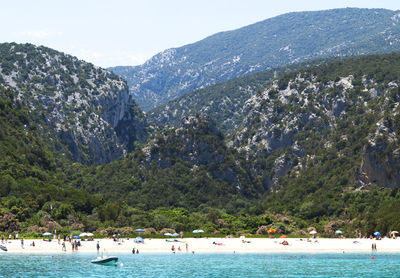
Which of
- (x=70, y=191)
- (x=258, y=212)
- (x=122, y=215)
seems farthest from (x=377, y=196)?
(x=70, y=191)

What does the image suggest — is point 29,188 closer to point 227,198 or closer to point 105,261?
point 227,198

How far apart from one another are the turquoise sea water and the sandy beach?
8.80m

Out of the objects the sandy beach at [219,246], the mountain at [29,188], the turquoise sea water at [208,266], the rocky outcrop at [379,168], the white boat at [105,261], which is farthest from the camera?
the rocky outcrop at [379,168]

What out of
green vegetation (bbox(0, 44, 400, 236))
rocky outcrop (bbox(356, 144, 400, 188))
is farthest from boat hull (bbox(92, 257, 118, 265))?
rocky outcrop (bbox(356, 144, 400, 188))

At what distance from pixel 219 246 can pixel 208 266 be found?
33.3m

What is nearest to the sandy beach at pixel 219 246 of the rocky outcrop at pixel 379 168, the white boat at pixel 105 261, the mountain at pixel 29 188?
the mountain at pixel 29 188

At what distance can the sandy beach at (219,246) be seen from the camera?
105062mm

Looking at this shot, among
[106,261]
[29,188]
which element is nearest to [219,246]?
[106,261]

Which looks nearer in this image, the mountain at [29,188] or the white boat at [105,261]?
the white boat at [105,261]

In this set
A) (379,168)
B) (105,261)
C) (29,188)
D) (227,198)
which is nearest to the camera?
(105,261)

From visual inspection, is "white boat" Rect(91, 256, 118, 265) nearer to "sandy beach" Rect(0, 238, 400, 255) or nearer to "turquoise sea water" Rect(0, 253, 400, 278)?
"turquoise sea water" Rect(0, 253, 400, 278)

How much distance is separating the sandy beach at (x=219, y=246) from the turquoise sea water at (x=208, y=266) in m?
8.80

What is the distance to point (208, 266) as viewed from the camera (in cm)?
8038

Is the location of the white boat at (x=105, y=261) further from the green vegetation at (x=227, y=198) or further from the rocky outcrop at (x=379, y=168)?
the rocky outcrop at (x=379, y=168)
